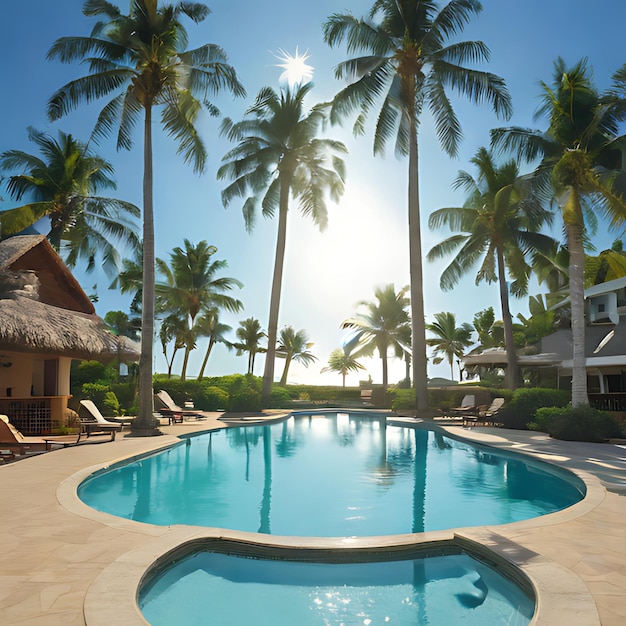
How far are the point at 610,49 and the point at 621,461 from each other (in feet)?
45.1

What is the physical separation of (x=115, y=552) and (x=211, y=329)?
38132 mm

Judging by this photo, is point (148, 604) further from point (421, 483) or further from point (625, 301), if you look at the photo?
point (625, 301)

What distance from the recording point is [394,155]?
2377 cm

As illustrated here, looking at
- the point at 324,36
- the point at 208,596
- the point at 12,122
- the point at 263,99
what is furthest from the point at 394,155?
the point at 208,596

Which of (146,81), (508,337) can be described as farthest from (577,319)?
(146,81)

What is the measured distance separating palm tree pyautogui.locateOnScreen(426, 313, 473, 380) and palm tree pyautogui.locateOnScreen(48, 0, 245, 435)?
3160 centimetres

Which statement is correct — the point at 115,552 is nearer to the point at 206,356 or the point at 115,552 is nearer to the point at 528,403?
the point at 528,403

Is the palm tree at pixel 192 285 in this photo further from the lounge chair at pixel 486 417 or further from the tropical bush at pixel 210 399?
the lounge chair at pixel 486 417

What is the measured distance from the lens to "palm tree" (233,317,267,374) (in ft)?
186

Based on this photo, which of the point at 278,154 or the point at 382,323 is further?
the point at 382,323

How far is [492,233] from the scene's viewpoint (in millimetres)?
23688

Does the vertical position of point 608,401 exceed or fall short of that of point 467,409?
it exceeds it

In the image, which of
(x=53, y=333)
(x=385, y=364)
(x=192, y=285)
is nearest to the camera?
(x=53, y=333)

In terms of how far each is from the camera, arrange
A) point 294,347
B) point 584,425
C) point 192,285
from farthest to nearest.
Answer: point 294,347 → point 192,285 → point 584,425
